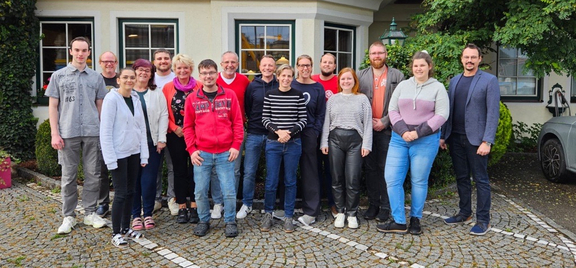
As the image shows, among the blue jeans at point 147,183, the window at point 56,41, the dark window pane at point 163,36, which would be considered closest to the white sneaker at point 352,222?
the blue jeans at point 147,183

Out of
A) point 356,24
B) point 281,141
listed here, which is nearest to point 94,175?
point 281,141

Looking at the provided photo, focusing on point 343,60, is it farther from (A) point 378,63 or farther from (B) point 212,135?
(B) point 212,135

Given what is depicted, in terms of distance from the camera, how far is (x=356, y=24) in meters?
9.69

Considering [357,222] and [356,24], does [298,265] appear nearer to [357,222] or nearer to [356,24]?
[357,222]

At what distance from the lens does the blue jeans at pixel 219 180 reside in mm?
4660

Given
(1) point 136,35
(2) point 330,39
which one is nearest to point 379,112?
(2) point 330,39

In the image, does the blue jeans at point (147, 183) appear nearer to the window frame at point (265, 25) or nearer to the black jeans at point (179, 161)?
the black jeans at point (179, 161)

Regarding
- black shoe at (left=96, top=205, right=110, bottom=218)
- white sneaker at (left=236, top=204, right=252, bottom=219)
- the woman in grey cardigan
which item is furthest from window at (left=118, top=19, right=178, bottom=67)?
the woman in grey cardigan

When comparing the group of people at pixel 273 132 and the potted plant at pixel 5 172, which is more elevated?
the group of people at pixel 273 132

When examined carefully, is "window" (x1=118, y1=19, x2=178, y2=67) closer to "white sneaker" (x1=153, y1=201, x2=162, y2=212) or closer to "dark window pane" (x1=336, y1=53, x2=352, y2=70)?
"dark window pane" (x1=336, y1=53, x2=352, y2=70)

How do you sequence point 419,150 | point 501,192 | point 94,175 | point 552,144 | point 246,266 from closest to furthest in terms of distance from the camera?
point 246,266
point 419,150
point 94,175
point 501,192
point 552,144

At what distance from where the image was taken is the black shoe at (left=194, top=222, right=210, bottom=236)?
4.72 m

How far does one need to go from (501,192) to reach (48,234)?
6016 millimetres

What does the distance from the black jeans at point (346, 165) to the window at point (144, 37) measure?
538 centimetres
